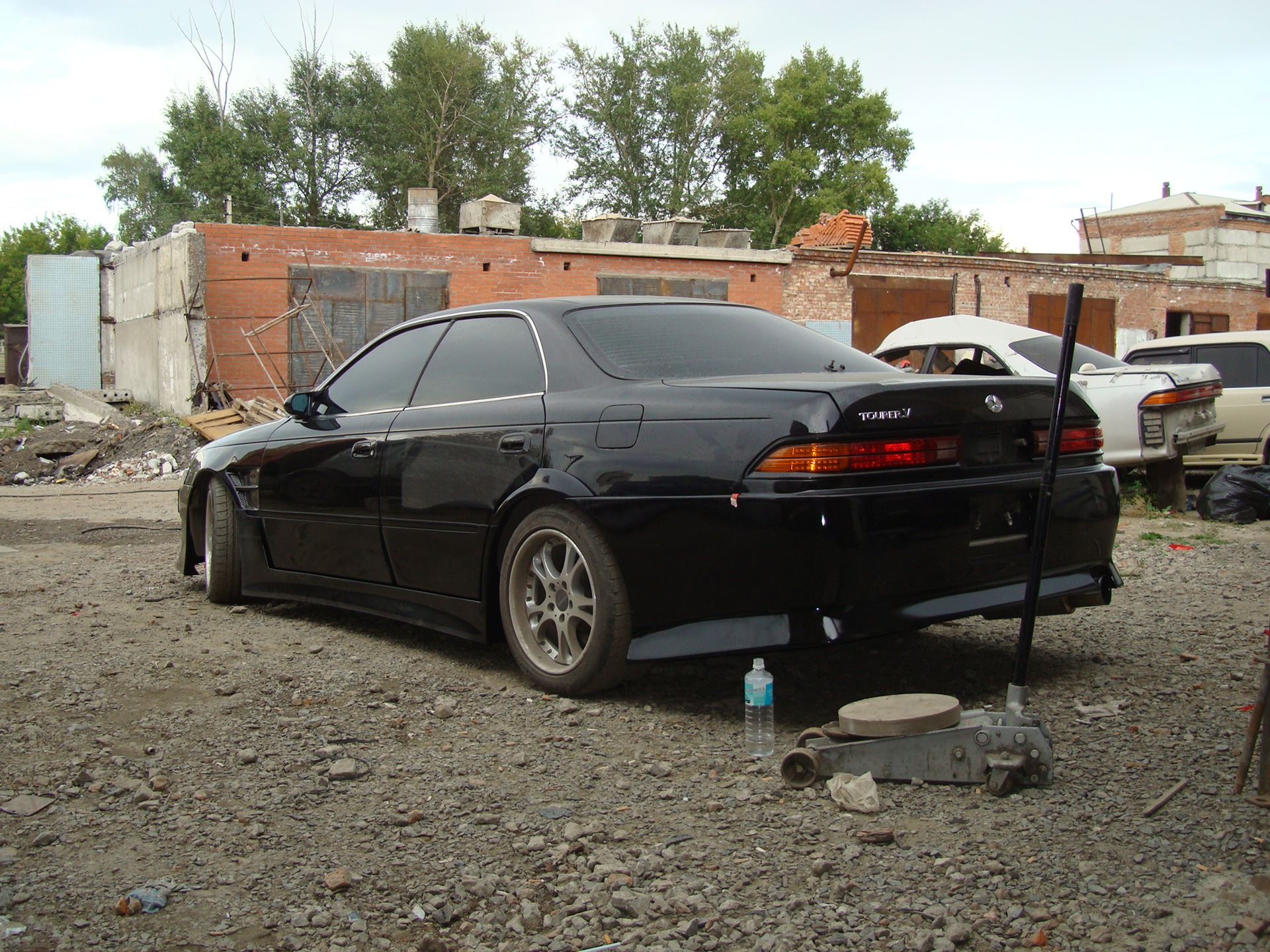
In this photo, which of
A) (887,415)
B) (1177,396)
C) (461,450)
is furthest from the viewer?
(1177,396)

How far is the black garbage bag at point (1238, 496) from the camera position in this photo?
30.2ft

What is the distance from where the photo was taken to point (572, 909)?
7.84 feet

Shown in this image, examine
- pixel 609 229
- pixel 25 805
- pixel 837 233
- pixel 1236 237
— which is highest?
pixel 1236 237

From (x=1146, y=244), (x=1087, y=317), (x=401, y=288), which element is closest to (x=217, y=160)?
(x=401, y=288)

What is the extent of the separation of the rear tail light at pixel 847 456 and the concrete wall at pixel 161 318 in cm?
1816

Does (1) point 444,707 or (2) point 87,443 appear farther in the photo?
(2) point 87,443

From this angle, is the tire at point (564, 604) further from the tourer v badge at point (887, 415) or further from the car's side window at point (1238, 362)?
the car's side window at point (1238, 362)

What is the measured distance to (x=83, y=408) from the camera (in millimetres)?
21938

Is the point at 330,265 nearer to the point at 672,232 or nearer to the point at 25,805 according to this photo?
the point at 672,232

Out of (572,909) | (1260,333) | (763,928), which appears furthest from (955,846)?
(1260,333)

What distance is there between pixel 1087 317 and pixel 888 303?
653 centimetres

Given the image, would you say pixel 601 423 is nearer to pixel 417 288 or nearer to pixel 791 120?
pixel 417 288

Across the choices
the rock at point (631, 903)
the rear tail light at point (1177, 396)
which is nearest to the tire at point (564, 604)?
the rock at point (631, 903)

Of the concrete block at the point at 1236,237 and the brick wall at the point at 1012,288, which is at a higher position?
the concrete block at the point at 1236,237
